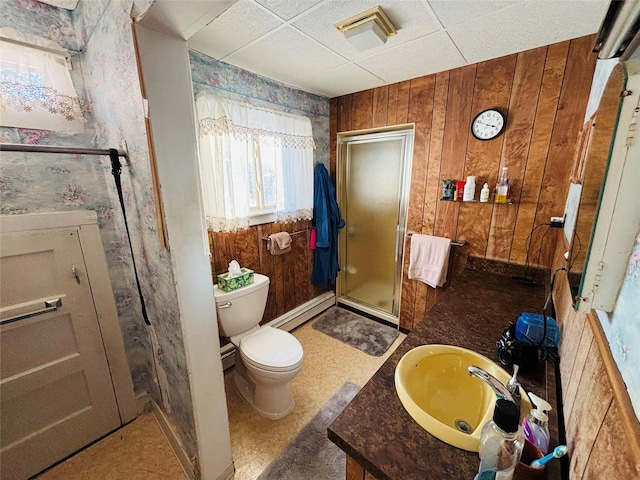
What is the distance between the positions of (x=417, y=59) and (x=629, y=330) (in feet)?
6.12

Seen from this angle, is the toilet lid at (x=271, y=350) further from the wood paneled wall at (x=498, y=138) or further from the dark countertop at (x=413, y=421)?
the wood paneled wall at (x=498, y=138)

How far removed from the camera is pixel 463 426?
88 centimetres

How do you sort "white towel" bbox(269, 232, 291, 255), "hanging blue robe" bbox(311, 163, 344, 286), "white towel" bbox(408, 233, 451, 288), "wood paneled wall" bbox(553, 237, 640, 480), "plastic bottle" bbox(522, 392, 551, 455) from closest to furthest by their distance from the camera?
"wood paneled wall" bbox(553, 237, 640, 480), "plastic bottle" bbox(522, 392, 551, 455), "white towel" bbox(408, 233, 451, 288), "white towel" bbox(269, 232, 291, 255), "hanging blue robe" bbox(311, 163, 344, 286)

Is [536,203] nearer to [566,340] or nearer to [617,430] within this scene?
[566,340]

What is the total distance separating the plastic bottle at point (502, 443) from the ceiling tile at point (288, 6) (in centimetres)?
160

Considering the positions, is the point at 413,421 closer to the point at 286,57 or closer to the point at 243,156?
the point at 243,156

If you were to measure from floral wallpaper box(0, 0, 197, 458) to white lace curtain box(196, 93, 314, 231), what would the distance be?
55 centimetres

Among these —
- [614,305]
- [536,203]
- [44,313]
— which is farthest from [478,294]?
[44,313]

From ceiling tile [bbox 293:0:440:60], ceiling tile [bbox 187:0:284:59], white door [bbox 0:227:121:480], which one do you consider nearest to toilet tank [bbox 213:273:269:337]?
white door [bbox 0:227:121:480]

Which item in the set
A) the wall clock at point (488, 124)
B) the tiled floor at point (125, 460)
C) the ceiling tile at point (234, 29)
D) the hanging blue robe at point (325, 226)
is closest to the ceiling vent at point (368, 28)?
the ceiling tile at point (234, 29)

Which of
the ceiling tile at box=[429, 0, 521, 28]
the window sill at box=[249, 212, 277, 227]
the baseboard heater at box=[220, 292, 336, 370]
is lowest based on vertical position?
the baseboard heater at box=[220, 292, 336, 370]

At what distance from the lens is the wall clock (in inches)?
69.6

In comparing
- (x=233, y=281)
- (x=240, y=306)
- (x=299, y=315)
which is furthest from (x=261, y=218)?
(x=299, y=315)

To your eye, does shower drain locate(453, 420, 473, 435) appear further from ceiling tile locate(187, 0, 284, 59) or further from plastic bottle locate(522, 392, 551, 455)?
ceiling tile locate(187, 0, 284, 59)
